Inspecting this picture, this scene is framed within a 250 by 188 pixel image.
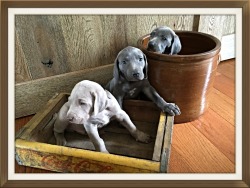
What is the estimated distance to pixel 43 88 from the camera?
48.2 inches

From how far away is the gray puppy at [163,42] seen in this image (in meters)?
1.06

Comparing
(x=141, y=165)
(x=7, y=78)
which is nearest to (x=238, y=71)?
(x=141, y=165)

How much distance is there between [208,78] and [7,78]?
2.45 feet

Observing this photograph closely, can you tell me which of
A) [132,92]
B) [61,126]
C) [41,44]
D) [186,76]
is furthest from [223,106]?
[41,44]

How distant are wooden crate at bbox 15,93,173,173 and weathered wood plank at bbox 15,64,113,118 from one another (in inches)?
6.0

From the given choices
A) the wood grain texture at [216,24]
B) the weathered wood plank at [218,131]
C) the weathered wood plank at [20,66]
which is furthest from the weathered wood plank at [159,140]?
the wood grain texture at [216,24]

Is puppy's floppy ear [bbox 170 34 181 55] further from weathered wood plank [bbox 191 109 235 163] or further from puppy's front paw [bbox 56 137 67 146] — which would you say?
puppy's front paw [bbox 56 137 67 146]

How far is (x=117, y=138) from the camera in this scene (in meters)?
1.02

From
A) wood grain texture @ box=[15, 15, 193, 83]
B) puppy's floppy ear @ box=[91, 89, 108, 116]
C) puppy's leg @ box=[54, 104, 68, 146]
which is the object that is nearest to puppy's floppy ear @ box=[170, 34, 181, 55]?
wood grain texture @ box=[15, 15, 193, 83]

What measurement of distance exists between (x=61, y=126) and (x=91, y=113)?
16 centimetres

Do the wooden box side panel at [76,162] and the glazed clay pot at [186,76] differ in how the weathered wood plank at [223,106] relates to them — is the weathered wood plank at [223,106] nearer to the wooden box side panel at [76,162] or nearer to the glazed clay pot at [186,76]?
the glazed clay pot at [186,76]

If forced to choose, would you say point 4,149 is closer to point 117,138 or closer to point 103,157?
point 103,157

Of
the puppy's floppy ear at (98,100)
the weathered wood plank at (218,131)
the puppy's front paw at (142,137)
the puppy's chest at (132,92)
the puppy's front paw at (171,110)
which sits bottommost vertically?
the weathered wood plank at (218,131)

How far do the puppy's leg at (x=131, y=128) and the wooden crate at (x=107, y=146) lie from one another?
0.02 meters
